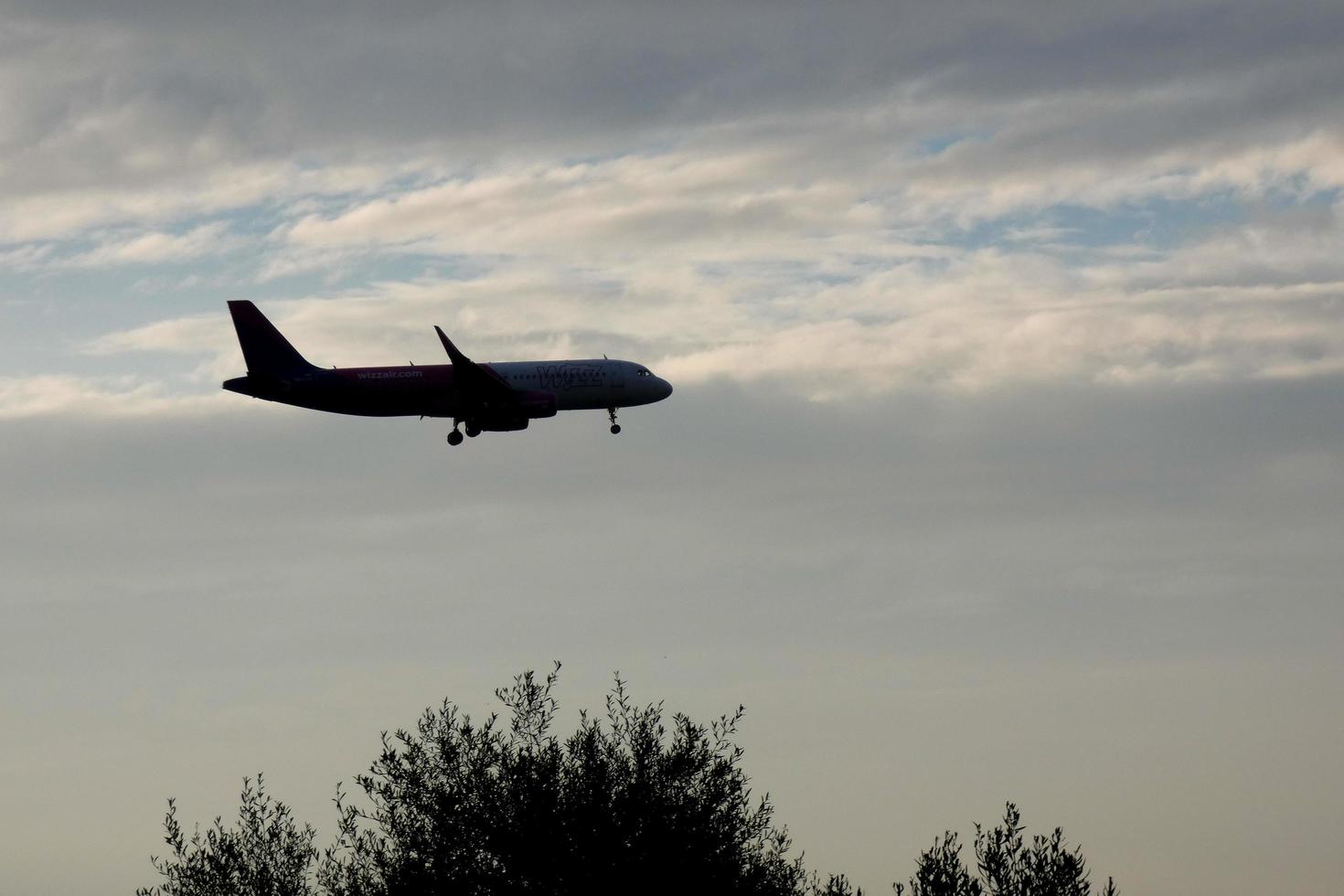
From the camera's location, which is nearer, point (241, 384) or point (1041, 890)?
point (1041, 890)

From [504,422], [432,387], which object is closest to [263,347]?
[432,387]

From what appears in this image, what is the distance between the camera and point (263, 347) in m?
109

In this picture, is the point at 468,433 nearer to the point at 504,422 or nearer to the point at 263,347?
the point at 504,422

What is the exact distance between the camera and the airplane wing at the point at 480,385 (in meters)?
100

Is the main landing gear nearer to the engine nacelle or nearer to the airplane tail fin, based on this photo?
the engine nacelle

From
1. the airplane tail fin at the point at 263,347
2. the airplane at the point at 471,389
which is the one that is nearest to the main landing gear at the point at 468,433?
the airplane at the point at 471,389

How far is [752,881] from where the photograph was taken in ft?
160

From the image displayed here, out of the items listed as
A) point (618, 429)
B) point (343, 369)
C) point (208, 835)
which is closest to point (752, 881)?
point (208, 835)

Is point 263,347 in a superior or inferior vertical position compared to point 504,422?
superior

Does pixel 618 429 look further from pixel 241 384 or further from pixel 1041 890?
pixel 1041 890

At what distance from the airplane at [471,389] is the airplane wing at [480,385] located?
0.17 feet

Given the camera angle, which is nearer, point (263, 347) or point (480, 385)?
point (480, 385)

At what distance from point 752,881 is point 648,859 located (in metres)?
3.60

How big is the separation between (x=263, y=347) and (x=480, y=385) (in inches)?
646
